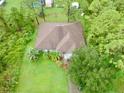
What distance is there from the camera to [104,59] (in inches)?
931

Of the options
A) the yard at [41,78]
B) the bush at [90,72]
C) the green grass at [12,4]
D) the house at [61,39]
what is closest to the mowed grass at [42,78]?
the yard at [41,78]

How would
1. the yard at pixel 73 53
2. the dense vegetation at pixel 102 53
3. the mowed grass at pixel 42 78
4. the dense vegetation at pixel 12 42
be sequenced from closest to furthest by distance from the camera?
the dense vegetation at pixel 102 53, the yard at pixel 73 53, the mowed grass at pixel 42 78, the dense vegetation at pixel 12 42

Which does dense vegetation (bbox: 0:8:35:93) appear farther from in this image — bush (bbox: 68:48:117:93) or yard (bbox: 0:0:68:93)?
bush (bbox: 68:48:117:93)

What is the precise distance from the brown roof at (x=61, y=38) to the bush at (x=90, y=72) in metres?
3.28

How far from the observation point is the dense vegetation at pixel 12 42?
79.2 ft

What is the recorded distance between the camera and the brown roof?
25.9 meters

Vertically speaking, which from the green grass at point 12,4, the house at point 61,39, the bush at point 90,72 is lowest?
the bush at point 90,72

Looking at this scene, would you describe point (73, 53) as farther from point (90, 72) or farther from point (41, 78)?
point (41, 78)

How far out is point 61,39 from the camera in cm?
2652

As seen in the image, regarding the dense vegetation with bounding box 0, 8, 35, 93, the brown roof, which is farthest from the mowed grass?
the brown roof

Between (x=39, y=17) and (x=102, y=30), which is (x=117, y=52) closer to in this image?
(x=102, y=30)

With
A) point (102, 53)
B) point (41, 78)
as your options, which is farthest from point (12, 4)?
point (102, 53)

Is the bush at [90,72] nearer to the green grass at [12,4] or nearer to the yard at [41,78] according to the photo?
the yard at [41,78]

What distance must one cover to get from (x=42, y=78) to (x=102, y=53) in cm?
607
